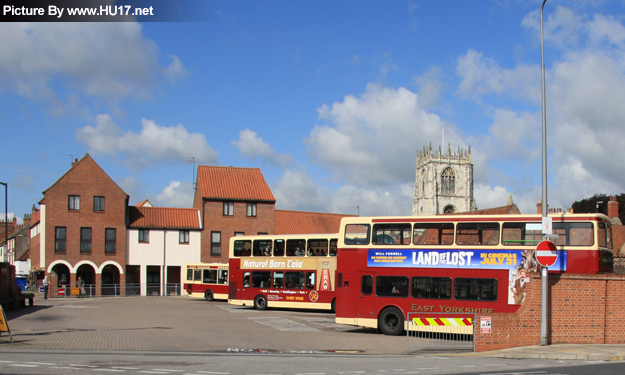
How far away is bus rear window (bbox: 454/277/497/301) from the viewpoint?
19.0 metres

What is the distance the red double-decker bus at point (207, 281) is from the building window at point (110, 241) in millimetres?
10682

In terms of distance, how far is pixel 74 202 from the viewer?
51531 millimetres

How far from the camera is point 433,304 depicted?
19.9 meters

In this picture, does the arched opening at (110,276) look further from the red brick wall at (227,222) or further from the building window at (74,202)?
the red brick wall at (227,222)

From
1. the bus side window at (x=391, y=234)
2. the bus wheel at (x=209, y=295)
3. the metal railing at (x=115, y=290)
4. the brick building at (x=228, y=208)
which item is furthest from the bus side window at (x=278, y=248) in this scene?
the brick building at (x=228, y=208)

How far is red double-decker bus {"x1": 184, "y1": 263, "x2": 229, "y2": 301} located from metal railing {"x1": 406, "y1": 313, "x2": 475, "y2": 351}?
1005 inches

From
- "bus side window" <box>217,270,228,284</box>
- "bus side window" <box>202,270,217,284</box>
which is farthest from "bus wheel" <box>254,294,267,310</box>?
"bus side window" <box>202,270,217,284</box>

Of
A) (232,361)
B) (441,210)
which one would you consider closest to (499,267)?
(232,361)

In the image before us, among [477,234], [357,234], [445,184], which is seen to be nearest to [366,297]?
[357,234]

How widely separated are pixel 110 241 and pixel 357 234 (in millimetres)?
36867

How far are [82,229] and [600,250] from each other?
44.6 m

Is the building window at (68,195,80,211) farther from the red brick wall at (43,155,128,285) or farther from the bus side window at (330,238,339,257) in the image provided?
the bus side window at (330,238,339,257)

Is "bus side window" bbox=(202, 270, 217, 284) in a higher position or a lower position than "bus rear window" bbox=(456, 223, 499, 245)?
lower

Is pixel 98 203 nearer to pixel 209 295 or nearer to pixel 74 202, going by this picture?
pixel 74 202
